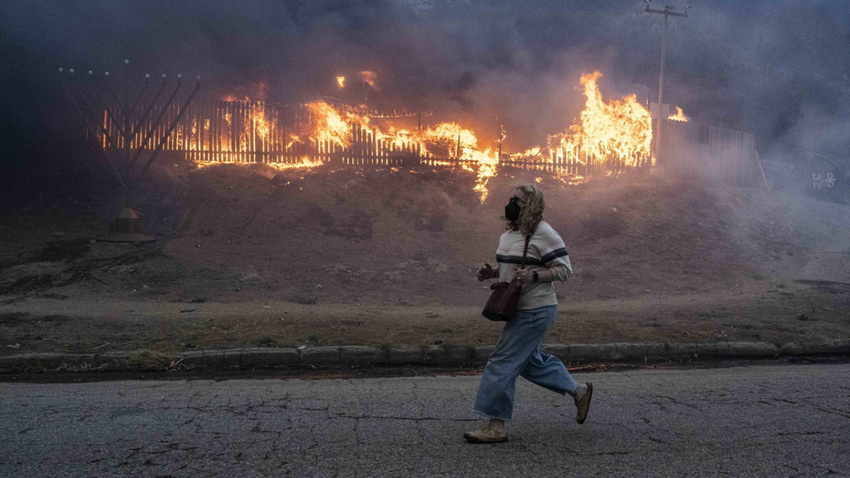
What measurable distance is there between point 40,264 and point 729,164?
991 inches

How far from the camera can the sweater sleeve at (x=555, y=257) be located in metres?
3.95

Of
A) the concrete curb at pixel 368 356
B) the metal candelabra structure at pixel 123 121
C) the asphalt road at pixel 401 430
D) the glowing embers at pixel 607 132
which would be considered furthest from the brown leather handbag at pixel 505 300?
the glowing embers at pixel 607 132

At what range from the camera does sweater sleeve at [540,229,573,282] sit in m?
3.95

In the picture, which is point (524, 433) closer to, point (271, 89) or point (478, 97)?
point (478, 97)

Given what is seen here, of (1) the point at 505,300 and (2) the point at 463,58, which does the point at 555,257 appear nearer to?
(1) the point at 505,300

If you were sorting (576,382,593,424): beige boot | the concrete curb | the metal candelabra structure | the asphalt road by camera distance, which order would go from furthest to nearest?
the metal candelabra structure < the concrete curb < (576,382,593,424): beige boot < the asphalt road

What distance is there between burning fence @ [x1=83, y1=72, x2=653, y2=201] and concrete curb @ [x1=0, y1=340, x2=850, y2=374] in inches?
414

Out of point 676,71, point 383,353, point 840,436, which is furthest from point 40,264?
point 676,71

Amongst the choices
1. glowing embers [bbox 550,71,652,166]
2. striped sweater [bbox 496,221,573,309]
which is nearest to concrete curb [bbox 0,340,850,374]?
striped sweater [bbox 496,221,573,309]

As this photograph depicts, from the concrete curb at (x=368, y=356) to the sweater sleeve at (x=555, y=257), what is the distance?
11.1 feet

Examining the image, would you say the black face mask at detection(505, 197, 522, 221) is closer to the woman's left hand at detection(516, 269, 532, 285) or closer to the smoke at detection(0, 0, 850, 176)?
the woman's left hand at detection(516, 269, 532, 285)

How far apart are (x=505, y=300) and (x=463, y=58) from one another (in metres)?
25.5

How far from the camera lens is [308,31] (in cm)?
2741

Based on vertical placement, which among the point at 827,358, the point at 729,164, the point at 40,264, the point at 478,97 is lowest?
the point at 827,358
